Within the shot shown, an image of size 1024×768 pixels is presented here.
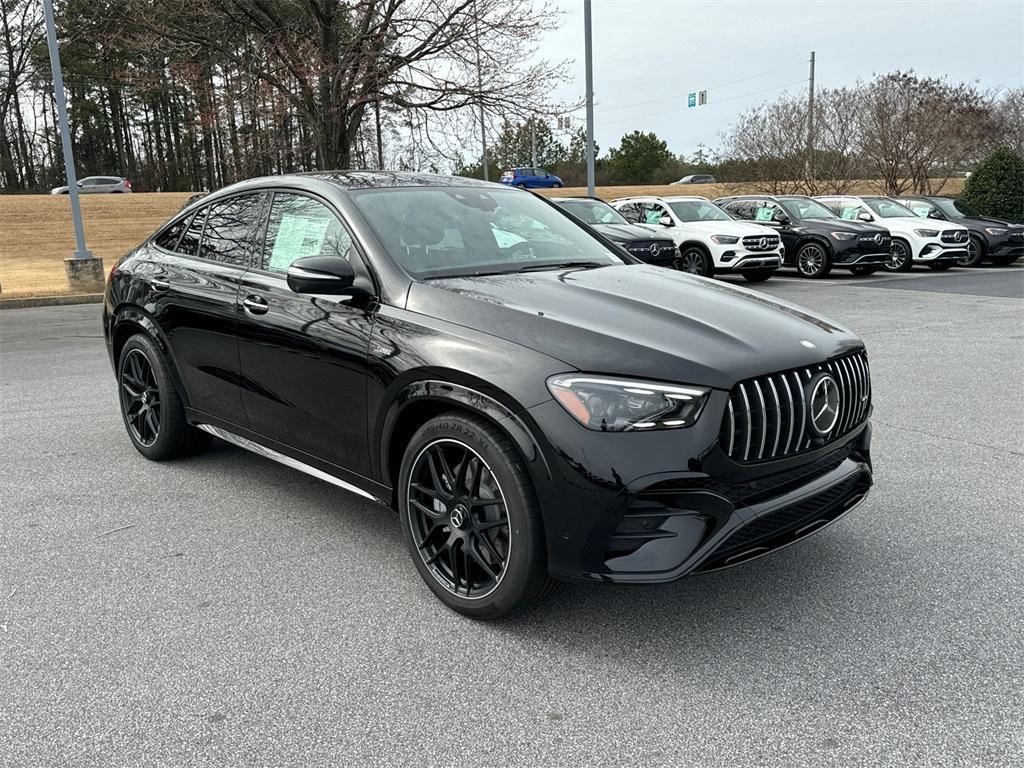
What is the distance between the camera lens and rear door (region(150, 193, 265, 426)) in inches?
168

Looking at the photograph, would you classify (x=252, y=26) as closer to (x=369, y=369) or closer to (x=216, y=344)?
(x=216, y=344)

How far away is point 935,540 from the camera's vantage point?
3.80 metres

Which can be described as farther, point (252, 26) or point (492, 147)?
point (492, 147)

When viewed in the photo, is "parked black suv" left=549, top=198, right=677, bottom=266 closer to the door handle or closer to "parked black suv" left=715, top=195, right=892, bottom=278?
"parked black suv" left=715, top=195, right=892, bottom=278

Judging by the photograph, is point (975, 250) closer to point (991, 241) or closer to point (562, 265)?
point (991, 241)

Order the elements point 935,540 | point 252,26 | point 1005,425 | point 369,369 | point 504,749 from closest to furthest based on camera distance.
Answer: point 504,749, point 369,369, point 935,540, point 1005,425, point 252,26

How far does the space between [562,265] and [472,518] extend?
4.87ft

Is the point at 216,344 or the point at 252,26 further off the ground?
the point at 252,26

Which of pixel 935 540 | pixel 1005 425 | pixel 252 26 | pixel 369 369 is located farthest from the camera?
pixel 252 26

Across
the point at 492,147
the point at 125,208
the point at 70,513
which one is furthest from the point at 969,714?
the point at 125,208

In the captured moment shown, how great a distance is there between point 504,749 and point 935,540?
7.92ft

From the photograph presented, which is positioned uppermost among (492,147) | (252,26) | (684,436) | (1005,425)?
(252,26)

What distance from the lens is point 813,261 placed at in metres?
17.3

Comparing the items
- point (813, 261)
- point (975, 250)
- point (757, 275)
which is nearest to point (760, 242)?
point (757, 275)
